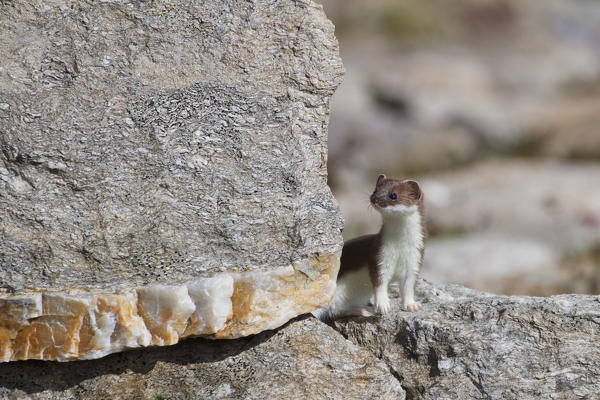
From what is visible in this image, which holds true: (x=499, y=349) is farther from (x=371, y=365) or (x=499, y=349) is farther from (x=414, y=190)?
(x=414, y=190)

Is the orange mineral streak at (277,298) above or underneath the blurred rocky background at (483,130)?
underneath

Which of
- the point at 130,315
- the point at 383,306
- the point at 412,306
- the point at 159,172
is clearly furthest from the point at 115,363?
the point at 412,306

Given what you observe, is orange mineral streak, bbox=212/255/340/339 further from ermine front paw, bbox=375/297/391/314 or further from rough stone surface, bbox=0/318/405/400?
ermine front paw, bbox=375/297/391/314

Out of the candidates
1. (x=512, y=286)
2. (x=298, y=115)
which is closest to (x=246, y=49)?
(x=298, y=115)

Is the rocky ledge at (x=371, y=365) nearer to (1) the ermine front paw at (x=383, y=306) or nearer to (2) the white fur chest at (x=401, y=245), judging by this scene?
(1) the ermine front paw at (x=383, y=306)

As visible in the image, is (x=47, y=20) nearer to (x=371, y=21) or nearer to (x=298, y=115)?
(x=298, y=115)

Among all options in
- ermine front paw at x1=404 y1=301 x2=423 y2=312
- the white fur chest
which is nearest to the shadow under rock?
ermine front paw at x1=404 y1=301 x2=423 y2=312

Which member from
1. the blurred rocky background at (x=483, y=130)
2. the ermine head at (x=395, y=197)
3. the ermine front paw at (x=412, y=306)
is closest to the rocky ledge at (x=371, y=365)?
the ermine front paw at (x=412, y=306)
